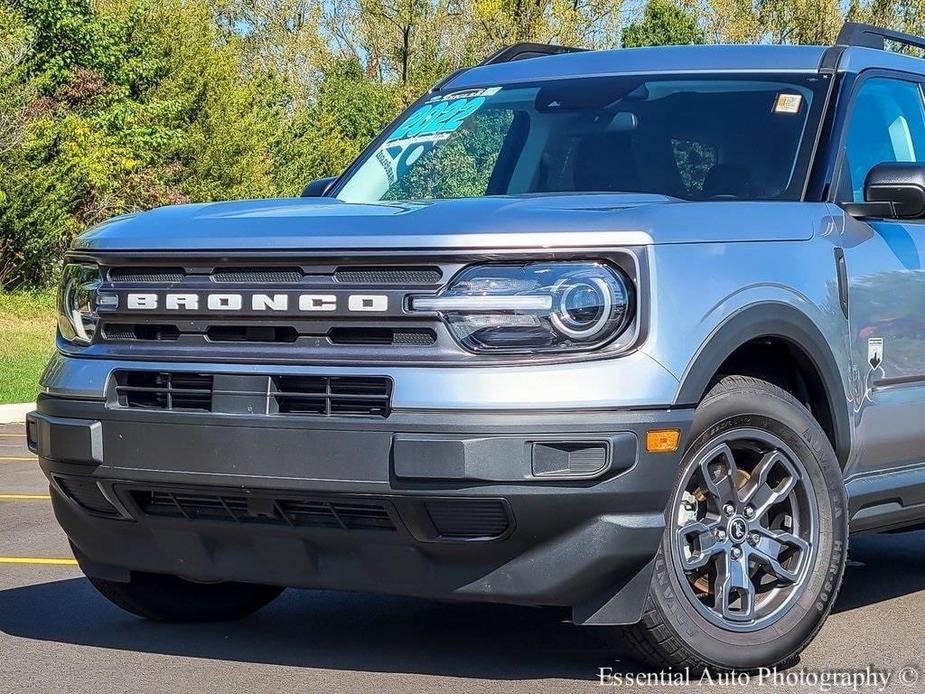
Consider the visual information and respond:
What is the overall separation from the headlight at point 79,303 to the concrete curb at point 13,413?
1220cm

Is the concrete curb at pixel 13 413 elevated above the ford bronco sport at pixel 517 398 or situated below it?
below

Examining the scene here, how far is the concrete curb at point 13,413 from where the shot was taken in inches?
661

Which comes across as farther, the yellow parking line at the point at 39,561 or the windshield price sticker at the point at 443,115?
the yellow parking line at the point at 39,561

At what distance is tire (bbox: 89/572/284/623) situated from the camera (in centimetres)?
537

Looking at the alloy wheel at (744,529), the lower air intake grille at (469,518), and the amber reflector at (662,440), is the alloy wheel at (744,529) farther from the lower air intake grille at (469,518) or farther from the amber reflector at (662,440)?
the lower air intake grille at (469,518)

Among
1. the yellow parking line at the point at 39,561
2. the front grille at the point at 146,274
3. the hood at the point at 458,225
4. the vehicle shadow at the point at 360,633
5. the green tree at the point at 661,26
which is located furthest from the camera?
the green tree at the point at 661,26

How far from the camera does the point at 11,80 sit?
104ft

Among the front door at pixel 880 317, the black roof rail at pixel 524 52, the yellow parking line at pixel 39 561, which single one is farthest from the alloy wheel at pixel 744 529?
the yellow parking line at pixel 39 561

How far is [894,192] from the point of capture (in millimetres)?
5246

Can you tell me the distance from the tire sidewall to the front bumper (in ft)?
0.50

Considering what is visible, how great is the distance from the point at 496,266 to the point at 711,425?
795 mm

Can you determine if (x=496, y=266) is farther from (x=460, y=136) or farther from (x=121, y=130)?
(x=121, y=130)

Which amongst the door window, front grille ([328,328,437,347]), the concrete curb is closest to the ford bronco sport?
front grille ([328,328,437,347])

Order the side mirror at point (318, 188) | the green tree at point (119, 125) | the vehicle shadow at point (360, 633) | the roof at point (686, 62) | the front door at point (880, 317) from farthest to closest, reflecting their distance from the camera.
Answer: the green tree at point (119, 125)
the side mirror at point (318, 188)
the roof at point (686, 62)
the front door at point (880, 317)
the vehicle shadow at point (360, 633)
